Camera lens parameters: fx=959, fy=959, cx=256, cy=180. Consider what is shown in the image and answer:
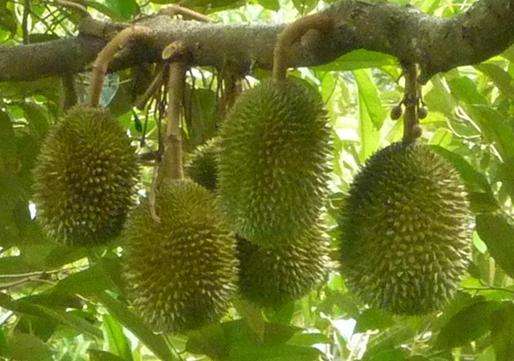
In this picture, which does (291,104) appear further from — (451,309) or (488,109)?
(451,309)

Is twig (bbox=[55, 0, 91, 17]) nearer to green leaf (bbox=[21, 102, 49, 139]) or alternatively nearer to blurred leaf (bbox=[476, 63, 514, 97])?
green leaf (bbox=[21, 102, 49, 139])

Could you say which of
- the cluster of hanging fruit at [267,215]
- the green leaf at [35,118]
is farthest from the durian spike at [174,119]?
the green leaf at [35,118]

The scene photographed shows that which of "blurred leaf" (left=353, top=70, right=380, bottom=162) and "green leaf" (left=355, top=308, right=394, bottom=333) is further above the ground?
"blurred leaf" (left=353, top=70, right=380, bottom=162)

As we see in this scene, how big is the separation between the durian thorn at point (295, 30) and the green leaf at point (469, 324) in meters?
0.48

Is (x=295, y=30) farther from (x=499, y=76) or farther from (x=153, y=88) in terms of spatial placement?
(x=499, y=76)

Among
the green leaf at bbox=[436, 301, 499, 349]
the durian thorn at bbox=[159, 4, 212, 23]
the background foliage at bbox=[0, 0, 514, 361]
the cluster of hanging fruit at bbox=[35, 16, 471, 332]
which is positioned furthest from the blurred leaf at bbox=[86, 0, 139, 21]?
the green leaf at bbox=[436, 301, 499, 349]

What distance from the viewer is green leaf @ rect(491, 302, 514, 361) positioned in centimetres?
119

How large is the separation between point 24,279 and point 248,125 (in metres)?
0.57

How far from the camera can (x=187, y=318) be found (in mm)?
980

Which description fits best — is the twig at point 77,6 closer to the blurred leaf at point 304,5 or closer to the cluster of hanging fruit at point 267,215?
the cluster of hanging fruit at point 267,215

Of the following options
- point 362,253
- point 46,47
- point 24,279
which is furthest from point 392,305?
point 24,279

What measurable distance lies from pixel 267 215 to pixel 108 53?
0.28 m

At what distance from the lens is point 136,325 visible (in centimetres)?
120

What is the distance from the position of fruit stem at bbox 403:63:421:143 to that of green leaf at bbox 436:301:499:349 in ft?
1.10
